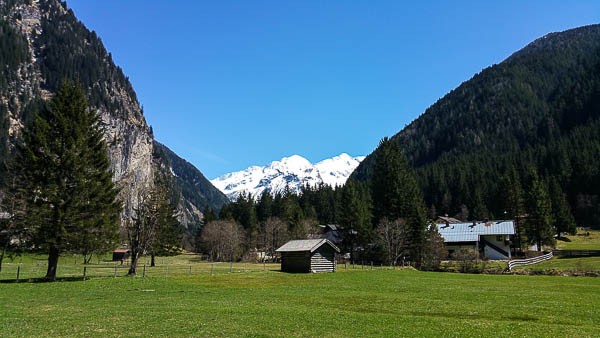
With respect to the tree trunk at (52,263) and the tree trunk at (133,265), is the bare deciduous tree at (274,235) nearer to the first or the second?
the tree trunk at (133,265)

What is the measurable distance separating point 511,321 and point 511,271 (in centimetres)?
3990

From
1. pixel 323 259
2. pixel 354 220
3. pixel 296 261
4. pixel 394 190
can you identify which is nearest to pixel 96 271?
pixel 296 261

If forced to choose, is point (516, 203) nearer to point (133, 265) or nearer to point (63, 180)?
point (133, 265)

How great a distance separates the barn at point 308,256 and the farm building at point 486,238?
38438mm

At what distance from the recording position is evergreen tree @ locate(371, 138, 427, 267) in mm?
77375

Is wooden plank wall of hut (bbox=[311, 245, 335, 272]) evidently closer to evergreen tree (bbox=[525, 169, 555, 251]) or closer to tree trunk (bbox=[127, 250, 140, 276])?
tree trunk (bbox=[127, 250, 140, 276])

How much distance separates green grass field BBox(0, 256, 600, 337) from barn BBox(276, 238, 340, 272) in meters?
25.7

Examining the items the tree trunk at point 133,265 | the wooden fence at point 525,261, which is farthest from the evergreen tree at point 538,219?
the tree trunk at point 133,265

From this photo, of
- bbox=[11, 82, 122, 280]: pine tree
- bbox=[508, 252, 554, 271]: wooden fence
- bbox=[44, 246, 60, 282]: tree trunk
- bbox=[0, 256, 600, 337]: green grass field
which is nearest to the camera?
bbox=[0, 256, 600, 337]: green grass field

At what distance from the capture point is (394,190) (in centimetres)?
8156

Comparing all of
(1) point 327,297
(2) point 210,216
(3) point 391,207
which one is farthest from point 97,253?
Answer: (2) point 210,216

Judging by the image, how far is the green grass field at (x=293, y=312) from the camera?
50.0ft

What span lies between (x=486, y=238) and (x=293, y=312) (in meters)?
81.2

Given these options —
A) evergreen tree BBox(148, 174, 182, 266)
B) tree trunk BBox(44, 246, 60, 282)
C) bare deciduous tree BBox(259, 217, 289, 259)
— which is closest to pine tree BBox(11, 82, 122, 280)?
tree trunk BBox(44, 246, 60, 282)
